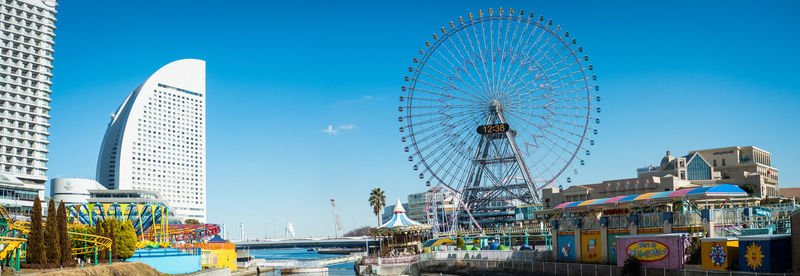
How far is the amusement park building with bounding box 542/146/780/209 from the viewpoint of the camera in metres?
107

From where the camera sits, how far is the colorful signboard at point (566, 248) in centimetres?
5162

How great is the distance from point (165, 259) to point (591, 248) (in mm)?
36821

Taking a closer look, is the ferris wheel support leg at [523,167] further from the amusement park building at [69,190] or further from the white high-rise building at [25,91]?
the amusement park building at [69,190]

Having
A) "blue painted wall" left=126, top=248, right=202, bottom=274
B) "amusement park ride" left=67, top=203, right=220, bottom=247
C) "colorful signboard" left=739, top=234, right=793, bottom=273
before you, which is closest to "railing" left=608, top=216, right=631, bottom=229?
"colorful signboard" left=739, top=234, right=793, bottom=273

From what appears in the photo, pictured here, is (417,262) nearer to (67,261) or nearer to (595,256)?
(595,256)

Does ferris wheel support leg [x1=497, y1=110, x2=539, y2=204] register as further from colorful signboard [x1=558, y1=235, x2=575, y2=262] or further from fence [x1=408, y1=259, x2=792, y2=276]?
colorful signboard [x1=558, y1=235, x2=575, y2=262]

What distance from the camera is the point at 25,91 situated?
10988 centimetres

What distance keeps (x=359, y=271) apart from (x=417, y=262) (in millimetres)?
9231

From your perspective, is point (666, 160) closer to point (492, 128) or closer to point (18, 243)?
point (492, 128)

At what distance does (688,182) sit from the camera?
352ft

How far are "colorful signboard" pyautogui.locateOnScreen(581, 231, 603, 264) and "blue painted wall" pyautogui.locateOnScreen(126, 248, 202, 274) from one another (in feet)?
117

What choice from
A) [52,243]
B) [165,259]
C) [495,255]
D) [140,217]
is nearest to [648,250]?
[495,255]

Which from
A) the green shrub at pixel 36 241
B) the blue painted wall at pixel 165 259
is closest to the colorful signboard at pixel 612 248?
the green shrub at pixel 36 241

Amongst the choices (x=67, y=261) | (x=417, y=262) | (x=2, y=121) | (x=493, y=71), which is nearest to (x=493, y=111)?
(x=493, y=71)
